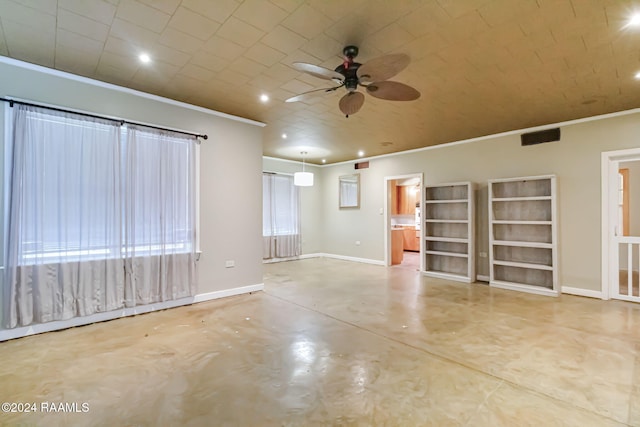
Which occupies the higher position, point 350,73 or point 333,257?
point 350,73

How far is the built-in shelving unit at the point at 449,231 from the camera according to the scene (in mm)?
5668

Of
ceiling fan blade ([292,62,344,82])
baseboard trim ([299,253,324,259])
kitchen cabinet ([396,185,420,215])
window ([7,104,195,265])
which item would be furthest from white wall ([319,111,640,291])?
window ([7,104,195,265])

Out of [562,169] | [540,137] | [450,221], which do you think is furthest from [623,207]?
[450,221]

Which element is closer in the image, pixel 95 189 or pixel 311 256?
pixel 95 189

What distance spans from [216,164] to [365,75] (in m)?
2.83

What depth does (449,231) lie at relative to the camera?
20.3 ft

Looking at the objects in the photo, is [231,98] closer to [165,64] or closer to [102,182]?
[165,64]

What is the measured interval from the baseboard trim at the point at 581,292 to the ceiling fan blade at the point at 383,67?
4764 mm

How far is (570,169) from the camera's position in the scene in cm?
476

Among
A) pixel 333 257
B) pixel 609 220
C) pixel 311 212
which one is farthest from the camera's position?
pixel 311 212

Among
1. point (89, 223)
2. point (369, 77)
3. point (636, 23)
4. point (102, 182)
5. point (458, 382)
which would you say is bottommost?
point (458, 382)

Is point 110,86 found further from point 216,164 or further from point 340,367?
point 340,367

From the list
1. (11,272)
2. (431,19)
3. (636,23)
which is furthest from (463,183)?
(11,272)

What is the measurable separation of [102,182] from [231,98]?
1847mm
